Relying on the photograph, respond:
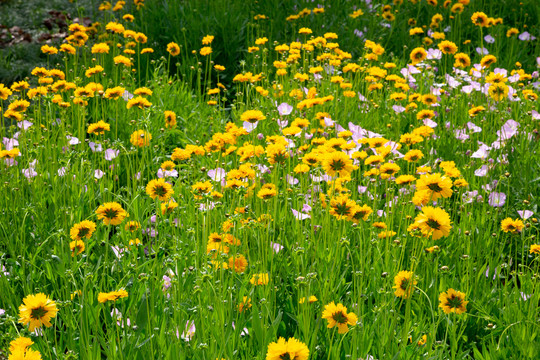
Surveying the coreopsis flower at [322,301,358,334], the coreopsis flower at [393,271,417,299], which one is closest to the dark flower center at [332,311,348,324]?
the coreopsis flower at [322,301,358,334]

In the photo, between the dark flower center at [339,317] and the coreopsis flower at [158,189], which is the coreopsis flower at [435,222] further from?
the coreopsis flower at [158,189]

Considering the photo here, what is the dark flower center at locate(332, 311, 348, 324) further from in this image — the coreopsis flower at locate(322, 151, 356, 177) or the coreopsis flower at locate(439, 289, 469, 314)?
the coreopsis flower at locate(322, 151, 356, 177)

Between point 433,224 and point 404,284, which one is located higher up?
point 433,224

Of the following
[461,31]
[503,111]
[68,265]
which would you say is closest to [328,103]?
[503,111]

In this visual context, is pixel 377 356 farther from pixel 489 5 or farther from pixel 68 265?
pixel 489 5

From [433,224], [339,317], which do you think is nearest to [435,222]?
[433,224]

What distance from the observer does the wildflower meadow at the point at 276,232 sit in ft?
5.75

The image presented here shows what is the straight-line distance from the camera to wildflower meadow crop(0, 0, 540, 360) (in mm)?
1753

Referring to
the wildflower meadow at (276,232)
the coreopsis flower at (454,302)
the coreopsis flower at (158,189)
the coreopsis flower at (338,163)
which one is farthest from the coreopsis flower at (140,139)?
the coreopsis flower at (454,302)

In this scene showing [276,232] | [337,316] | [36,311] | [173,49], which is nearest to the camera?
[36,311]

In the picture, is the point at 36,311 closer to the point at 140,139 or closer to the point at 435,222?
the point at 435,222

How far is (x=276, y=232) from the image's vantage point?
2609 mm

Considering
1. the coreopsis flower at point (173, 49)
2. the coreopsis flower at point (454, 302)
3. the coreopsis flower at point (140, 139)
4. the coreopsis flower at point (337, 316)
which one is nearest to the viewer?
the coreopsis flower at point (337, 316)

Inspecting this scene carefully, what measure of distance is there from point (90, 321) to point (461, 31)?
4.47 m
